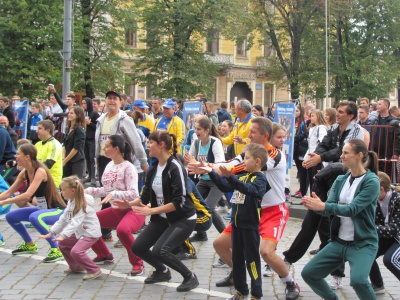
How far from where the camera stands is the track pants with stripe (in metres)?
6.05

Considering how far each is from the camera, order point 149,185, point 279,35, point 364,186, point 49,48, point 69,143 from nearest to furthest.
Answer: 1. point 364,186
2. point 149,185
3. point 69,143
4. point 49,48
5. point 279,35

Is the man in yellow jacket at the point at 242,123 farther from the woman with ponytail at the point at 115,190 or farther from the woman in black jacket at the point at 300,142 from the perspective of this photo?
the woman in black jacket at the point at 300,142

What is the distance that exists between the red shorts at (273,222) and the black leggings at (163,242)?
58cm

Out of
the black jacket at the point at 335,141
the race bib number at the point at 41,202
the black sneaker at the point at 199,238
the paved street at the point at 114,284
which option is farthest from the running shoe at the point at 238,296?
the race bib number at the point at 41,202

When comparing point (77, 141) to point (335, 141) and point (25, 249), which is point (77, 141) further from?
point (335, 141)

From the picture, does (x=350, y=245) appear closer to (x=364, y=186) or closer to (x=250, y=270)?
(x=364, y=186)

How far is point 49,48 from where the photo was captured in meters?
29.9

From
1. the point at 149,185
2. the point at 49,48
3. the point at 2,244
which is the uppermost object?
the point at 49,48

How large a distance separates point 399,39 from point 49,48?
24.3 m

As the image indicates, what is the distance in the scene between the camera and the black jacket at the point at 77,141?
35.3 feet

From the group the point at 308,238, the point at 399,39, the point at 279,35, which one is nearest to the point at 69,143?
the point at 308,238

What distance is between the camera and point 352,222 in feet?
18.4

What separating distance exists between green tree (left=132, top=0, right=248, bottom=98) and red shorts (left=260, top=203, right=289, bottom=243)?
27.6 m

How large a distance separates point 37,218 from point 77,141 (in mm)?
2935
